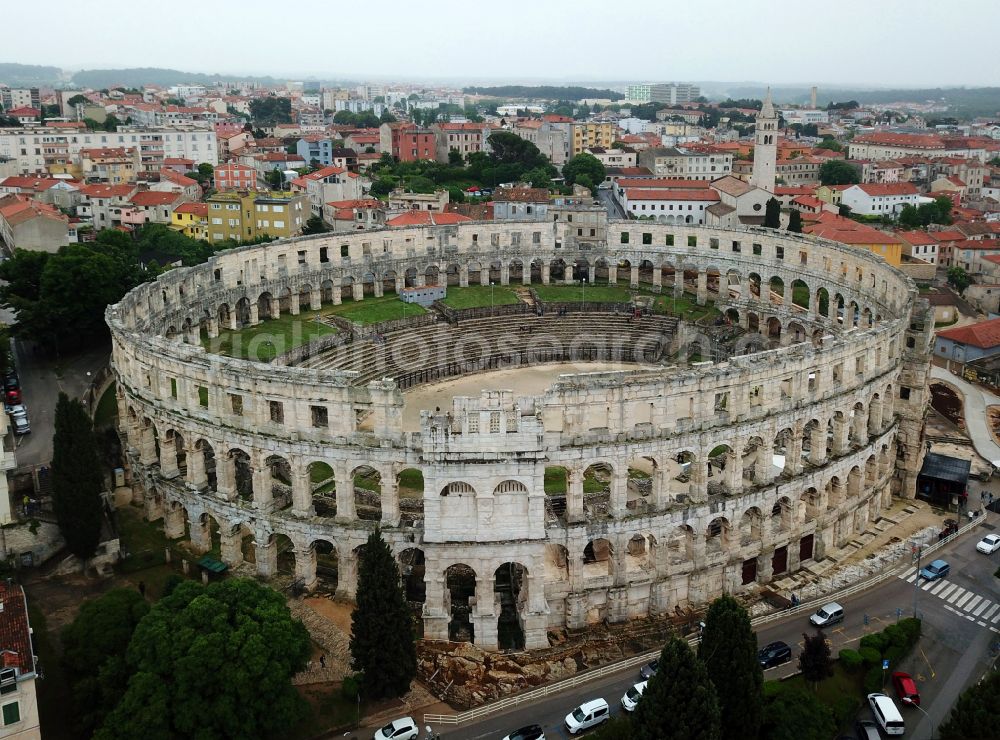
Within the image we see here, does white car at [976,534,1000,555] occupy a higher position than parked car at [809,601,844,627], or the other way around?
white car at [976,534,1000,555]

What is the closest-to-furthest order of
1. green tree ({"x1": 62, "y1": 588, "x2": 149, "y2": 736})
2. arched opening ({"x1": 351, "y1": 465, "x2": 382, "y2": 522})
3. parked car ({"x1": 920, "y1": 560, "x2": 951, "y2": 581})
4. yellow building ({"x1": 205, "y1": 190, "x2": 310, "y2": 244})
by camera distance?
green tree ({"x1": 62, "y1": 588, "x2": 149, "y2": 736}), arched opening ({"x1": 351, "y1": 465, "x2": 382, "y2": 522}), parked car ({"x1": 920, "y1": 560, "x2": 951, "y2": 581}), yellow building ({"x1": 205, "y1": 190, "x2": 310, "y2": 244})

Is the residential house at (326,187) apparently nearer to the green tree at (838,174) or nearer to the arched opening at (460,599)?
the green tree at (838,174)

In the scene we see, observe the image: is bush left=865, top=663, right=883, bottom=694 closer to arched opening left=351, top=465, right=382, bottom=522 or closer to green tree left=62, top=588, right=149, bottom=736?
arched opening left=351, top=465, right=382, bottom=522

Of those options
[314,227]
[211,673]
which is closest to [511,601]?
[211,673]

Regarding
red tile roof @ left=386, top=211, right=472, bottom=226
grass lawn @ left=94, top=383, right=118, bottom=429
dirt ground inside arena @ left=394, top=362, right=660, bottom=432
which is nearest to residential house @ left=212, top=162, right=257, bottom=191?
A: red tile roof @ left=386, top=211, right=472, bottom=226

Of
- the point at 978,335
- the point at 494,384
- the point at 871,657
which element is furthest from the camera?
the point at 978,335

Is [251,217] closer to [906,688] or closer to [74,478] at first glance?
[74,478]

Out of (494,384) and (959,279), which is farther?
(959,279)
